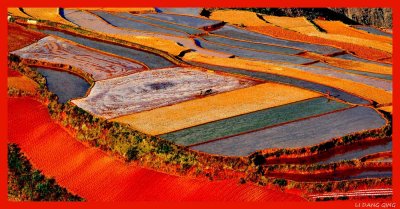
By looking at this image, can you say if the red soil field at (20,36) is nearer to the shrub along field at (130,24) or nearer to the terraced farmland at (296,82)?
the shrub along field at (130,24)

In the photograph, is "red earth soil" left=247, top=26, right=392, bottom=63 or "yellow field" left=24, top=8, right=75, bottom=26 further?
"yellow field" left=24, top=8, right=75, bottom=26

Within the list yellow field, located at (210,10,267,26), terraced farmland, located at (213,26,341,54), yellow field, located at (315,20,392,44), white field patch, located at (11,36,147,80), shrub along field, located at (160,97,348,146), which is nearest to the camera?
shrub along field, located at (160,97,348,146)

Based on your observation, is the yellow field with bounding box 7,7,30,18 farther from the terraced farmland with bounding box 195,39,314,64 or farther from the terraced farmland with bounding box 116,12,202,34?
the terraced farmland with bounding box 195,39,314,64

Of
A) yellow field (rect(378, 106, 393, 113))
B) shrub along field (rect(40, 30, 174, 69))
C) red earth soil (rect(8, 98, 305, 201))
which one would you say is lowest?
red earth soil (rect(8, 98, 305, 201))

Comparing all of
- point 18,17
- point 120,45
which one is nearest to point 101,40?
point 120,45

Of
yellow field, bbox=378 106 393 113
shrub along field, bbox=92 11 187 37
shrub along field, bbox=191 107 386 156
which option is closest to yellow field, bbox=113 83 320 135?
shrub along field, bbox=191 107 386 156

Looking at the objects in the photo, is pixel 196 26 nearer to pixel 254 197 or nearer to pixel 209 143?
pixel 209 143

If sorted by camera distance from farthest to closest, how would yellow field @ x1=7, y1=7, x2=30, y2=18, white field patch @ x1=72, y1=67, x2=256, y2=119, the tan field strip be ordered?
1. yellow field @ x1=7, y1=7, x2=30, y2=18
2. the tan field strip
3. white field patch @ x1=72, y1=67, x2=256, y2=119
